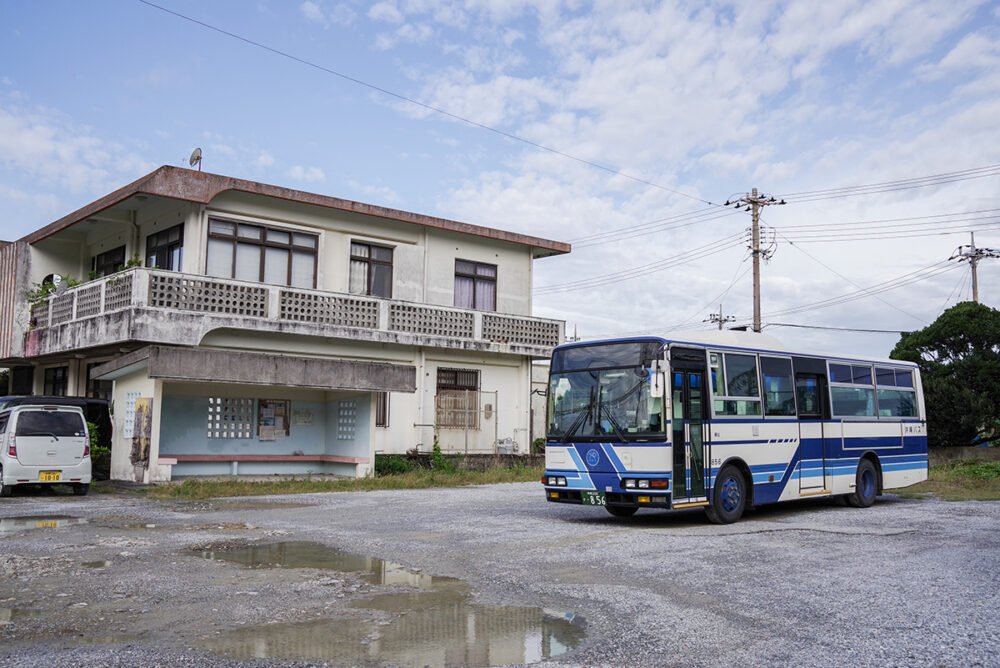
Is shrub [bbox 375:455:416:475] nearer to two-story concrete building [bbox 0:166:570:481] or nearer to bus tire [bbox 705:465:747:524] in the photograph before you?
two-story concrete building [bbox 0:166:570:481]

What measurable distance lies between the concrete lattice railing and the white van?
3.72 metres

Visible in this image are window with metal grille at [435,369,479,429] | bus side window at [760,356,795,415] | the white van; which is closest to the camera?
bus side window at [760,356,795,415]

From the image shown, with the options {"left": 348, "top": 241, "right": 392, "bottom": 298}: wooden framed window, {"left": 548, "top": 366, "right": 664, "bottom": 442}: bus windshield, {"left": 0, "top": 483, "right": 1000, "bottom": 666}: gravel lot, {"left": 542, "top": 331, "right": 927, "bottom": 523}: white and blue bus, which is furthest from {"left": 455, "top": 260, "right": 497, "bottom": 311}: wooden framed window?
{"left": 0, "top": 483, "right": 1000, "bottom": 666}: gravel lot

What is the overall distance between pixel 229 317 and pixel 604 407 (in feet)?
39.6

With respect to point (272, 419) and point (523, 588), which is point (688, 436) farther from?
point (272, 419)

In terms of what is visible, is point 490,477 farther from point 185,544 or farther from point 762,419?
point 185,544

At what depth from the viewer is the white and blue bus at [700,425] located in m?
13.3

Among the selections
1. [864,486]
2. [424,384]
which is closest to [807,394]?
[864,486]

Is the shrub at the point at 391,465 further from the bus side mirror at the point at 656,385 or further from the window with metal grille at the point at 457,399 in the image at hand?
the bus side mirror at the point at 656,385

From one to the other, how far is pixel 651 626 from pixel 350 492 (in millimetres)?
13768

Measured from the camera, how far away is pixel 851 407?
16.8m

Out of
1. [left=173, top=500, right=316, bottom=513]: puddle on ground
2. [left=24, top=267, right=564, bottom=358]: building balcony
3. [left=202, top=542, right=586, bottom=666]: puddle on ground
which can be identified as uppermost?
[left=24, top=267, right=564, bottom=358]: building balcony

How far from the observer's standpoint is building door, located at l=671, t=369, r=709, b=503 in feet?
43.7

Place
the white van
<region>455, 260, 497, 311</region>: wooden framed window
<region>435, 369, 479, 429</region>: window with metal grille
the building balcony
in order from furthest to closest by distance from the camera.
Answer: <region>455, 260, 497, 311</region>: wooden framed window → <region>435, 369, 479, 429</region>: window with metal grille → the building balcony → the white van
